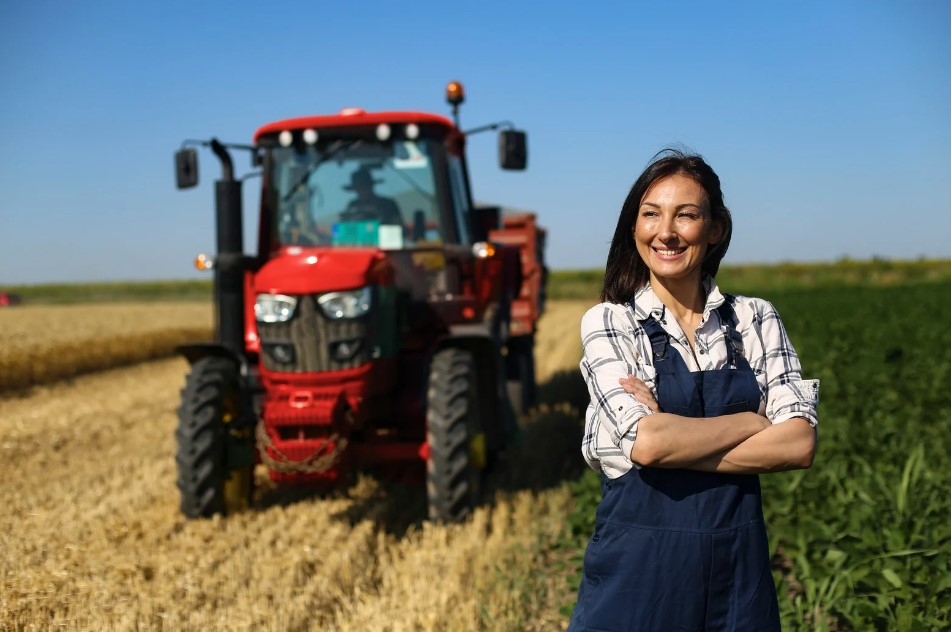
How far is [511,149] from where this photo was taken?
567 cm

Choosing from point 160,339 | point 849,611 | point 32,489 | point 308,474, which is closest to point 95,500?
point 32,489

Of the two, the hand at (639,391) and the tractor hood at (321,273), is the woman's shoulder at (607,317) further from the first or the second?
the tractor hood at (321,273)

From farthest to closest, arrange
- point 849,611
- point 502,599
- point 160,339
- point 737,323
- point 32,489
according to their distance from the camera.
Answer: point 160,339, point 32,489, point 502,599, point 849,611, point 737,323

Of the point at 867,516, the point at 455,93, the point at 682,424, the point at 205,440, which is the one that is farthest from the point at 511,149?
the point at 682,424

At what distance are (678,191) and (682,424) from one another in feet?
1.83

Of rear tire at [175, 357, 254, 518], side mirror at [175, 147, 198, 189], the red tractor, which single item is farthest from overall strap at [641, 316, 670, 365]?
side mirror at [175, 147, 198, 189]

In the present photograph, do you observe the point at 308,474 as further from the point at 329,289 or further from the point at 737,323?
the point at 737,323

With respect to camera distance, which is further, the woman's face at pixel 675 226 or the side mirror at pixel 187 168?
the side mirror at pixel 187 168

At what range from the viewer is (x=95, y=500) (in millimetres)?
5566

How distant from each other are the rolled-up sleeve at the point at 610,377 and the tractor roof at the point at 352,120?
364cm

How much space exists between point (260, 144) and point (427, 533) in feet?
8.95

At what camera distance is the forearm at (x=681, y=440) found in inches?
72.6

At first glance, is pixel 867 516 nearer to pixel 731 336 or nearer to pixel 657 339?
pixel 731 336

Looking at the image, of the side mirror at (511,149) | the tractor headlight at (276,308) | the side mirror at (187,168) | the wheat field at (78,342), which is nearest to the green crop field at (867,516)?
the tractor headlight at (276,308)
